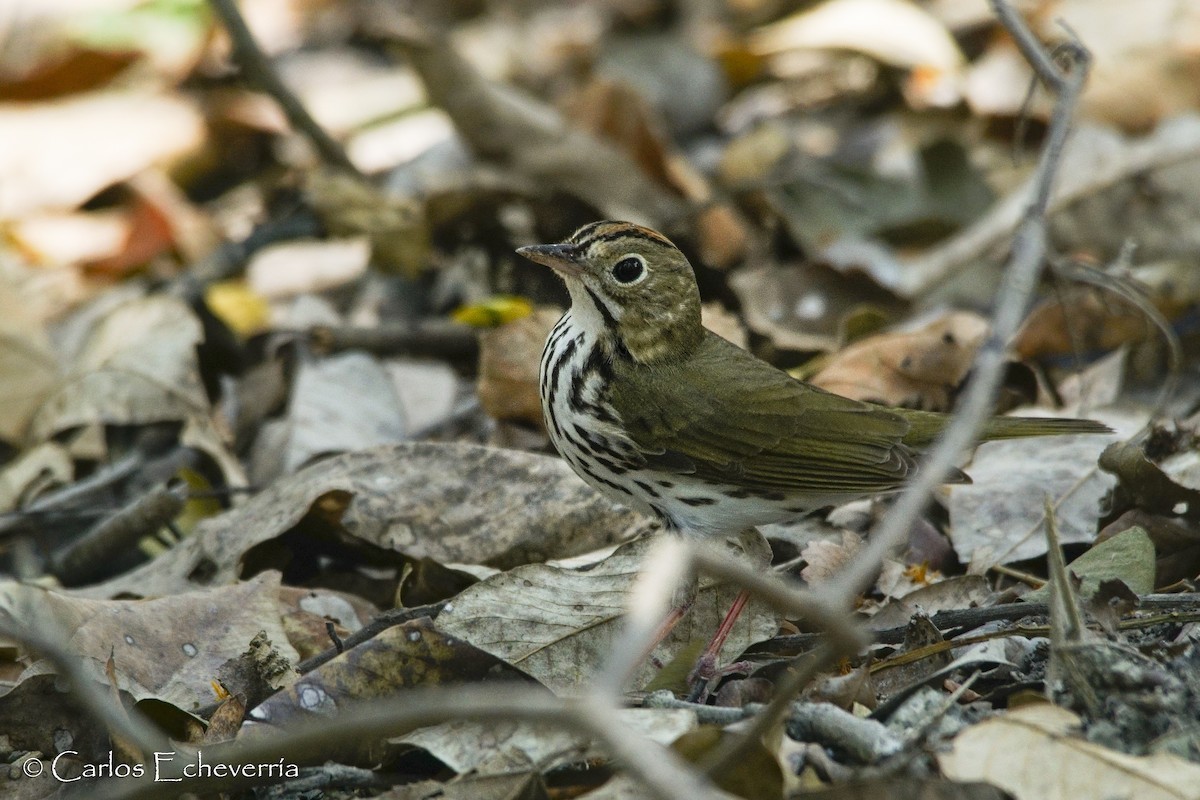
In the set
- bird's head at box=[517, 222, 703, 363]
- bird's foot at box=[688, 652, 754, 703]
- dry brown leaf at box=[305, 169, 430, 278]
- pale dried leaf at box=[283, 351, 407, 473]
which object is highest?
bird's head at box=[517, 222, 703, 363]

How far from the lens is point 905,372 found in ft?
16.1

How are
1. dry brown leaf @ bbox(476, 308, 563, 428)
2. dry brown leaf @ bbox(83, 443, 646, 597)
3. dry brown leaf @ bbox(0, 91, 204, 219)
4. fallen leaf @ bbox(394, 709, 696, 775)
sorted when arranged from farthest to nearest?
1. dry brown leaf @ bbox(0, 91, 204, 219)
2. dry brown leaf @ bbox(476, 308, 563, 428)
3. dry brown leaf @ bbox(83, 443, 646, 597)
4. fallen leaf @ bbox(394, 709, 696, 775)

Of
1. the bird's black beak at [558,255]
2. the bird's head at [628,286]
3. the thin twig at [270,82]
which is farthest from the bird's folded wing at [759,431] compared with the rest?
the thin twig at [270,82]

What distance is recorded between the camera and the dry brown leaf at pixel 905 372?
16.1 ft

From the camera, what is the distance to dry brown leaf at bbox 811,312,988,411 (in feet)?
16.1

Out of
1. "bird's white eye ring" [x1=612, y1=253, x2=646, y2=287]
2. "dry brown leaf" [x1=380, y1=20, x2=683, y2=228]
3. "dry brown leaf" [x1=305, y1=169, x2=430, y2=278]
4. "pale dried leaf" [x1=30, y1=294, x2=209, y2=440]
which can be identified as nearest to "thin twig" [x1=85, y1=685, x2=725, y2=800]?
"bird's white eye ring" [x1=612, y1=253, x2=646, y2=287]

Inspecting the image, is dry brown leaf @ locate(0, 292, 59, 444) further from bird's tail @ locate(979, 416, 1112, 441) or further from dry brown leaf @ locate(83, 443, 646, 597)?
bird's tail @ locate(979, 416, 1112, 441)

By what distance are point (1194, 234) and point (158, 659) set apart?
4733mm

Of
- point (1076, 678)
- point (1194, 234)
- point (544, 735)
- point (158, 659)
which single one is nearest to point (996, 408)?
point (1194, 234)

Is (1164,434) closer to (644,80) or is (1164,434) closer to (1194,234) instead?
(1194,234)

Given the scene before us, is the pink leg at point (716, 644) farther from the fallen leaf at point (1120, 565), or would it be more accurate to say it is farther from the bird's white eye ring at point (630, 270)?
the bird's white eye ring at point (630, 270)

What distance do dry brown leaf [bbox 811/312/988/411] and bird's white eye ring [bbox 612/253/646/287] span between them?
110cm

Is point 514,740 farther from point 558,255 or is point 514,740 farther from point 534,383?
point 534,383

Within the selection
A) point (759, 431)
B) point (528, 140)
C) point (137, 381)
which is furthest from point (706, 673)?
point (528, 140)
